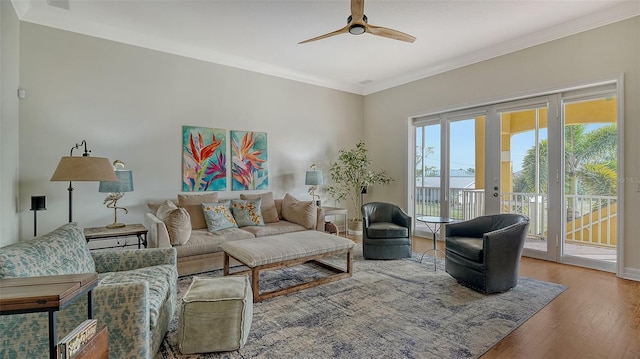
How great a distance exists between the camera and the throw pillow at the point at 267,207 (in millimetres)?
4676

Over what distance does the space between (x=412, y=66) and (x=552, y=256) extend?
358 cm

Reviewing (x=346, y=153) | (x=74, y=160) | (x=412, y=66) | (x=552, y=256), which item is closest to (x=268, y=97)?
(x=346, y=153)

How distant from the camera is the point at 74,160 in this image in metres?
2.86

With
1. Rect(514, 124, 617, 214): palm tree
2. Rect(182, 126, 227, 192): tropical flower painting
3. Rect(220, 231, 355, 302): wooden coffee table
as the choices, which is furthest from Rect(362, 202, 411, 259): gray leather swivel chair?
Rect(182, 126, 227, 192): tropical flower painting

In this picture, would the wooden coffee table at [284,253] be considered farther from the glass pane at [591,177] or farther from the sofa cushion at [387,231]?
the glass pane at [591,177]

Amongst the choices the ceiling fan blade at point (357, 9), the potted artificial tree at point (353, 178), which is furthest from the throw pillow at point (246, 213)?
the ceiling fan blade at point (357, 9)

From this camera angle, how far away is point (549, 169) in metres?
4.13

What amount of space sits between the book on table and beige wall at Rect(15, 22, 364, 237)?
3176 mm

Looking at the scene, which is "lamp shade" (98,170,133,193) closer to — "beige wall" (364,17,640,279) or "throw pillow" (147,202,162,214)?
"throw pillow" (147,202,162,214)

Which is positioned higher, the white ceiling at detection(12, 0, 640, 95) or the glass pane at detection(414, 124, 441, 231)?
the white ceiling at detection(12, 0, 640, 95)

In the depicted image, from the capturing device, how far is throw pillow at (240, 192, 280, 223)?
468 cm

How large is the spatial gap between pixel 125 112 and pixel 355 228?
13.7ft

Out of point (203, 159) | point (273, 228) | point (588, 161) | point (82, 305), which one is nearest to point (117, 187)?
point (203, 159)

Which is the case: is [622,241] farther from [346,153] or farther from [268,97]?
[268,97]
